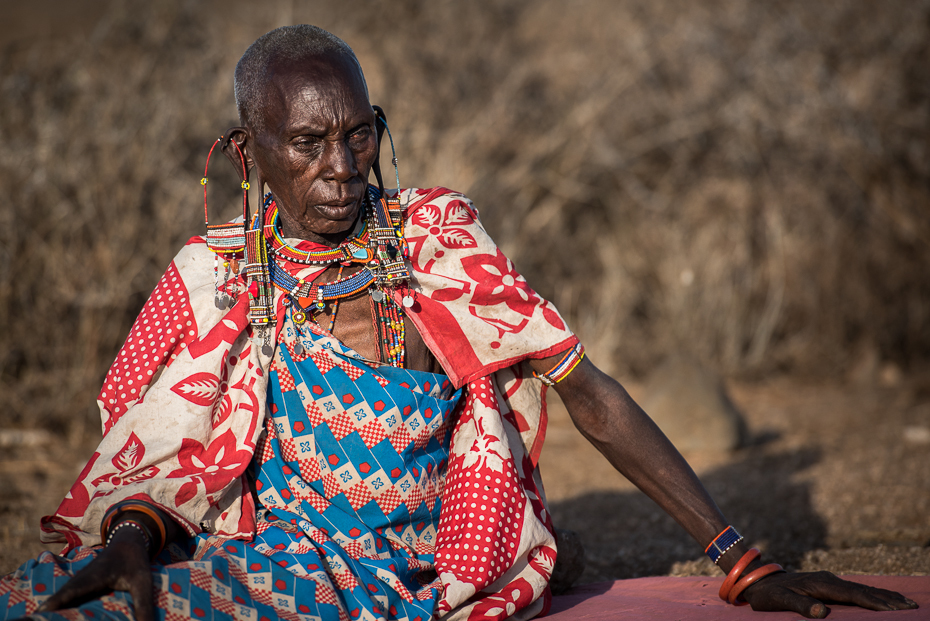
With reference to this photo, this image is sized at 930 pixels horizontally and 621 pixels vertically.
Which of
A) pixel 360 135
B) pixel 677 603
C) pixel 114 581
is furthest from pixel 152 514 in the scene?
pixel 677 603

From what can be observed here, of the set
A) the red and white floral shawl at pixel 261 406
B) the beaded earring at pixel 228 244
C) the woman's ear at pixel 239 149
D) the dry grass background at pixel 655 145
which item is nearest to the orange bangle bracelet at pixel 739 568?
the red and white floral shawl at pixel 261 406

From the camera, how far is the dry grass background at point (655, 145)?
6055 mm

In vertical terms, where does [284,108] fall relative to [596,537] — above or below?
above

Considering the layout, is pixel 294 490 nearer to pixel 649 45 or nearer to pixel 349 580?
pixel 349 580

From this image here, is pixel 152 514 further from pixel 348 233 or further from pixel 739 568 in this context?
pixel 739 568

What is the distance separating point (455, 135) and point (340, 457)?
5308mm

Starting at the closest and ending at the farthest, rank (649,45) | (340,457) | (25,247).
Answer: (340,457) → (25,247) → (649,45)

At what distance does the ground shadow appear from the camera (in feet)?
10.8

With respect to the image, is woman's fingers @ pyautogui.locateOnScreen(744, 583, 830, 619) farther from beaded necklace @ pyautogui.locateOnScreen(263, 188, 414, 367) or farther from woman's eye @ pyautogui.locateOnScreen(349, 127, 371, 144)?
woman's eye @ pyautogui.locateOnScreen(349, 127, 371, 144)

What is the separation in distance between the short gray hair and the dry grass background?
145 inches

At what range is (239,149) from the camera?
2.19 metres

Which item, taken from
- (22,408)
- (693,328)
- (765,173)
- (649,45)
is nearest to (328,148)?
(22,408)

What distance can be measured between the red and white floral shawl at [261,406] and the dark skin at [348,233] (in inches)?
4.4

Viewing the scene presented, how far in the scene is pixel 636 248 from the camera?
26.0ft
